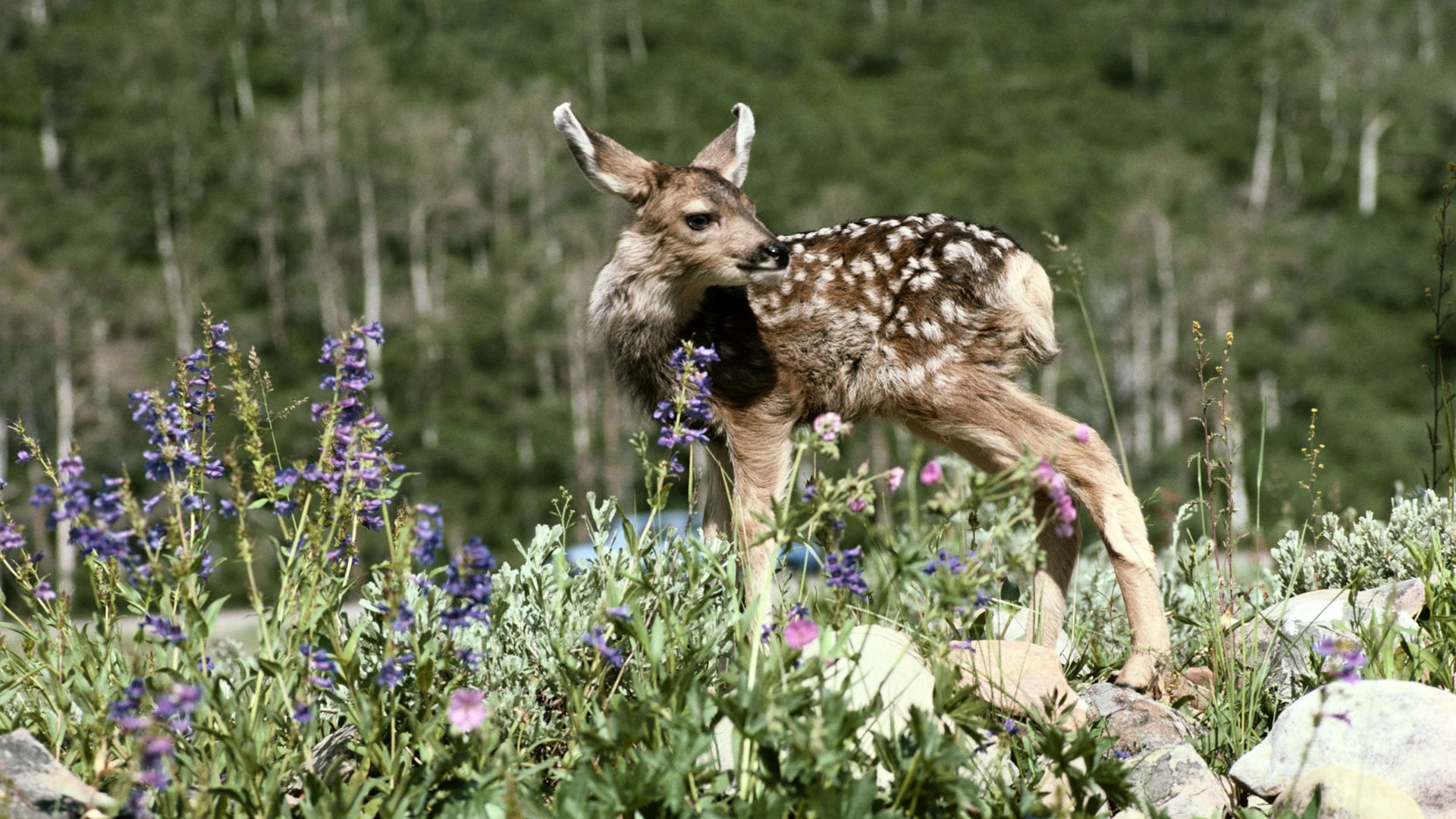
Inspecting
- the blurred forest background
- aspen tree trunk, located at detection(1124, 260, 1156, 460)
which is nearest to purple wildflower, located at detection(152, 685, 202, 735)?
the blurred forest background

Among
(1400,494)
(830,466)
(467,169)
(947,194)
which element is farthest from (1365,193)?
(1400,494)

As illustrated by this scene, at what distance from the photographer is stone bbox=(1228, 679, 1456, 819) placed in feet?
10.4

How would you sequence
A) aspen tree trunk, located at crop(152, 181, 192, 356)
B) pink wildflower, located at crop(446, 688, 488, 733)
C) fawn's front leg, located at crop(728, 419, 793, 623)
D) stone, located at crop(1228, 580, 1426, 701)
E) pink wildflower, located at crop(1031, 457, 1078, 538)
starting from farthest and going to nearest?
aspen tree trunk, located at crop(152, 181, 192, 356) < fawn's front leg, located at crop(728, 419, 793, 623) < stone, located at crop(1228, 580, 1426, 701) < pink wildflower, located at crop(1031, 457, 1078, 538) < pink wildflower, located at crop(446, 688, 488, 733)

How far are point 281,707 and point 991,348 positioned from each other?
2.95 m

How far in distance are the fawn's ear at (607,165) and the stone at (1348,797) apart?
10.9 feet

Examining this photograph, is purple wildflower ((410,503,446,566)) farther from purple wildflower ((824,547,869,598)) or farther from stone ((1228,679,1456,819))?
stone ((1228,679,1456,819))

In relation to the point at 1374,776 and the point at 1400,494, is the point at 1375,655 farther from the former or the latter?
the point at 1400,494

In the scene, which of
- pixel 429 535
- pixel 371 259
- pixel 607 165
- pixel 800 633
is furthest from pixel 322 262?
pixel 800 633

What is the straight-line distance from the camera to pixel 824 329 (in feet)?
16.8

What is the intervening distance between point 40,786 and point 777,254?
9.82 ft

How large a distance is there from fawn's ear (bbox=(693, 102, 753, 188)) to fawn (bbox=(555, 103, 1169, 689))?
28 centimetres

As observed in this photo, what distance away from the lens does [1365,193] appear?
6912cm

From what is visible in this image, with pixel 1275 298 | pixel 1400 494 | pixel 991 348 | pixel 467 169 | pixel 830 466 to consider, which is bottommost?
pixel 1275 298

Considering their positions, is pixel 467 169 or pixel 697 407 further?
pixel 467 169
